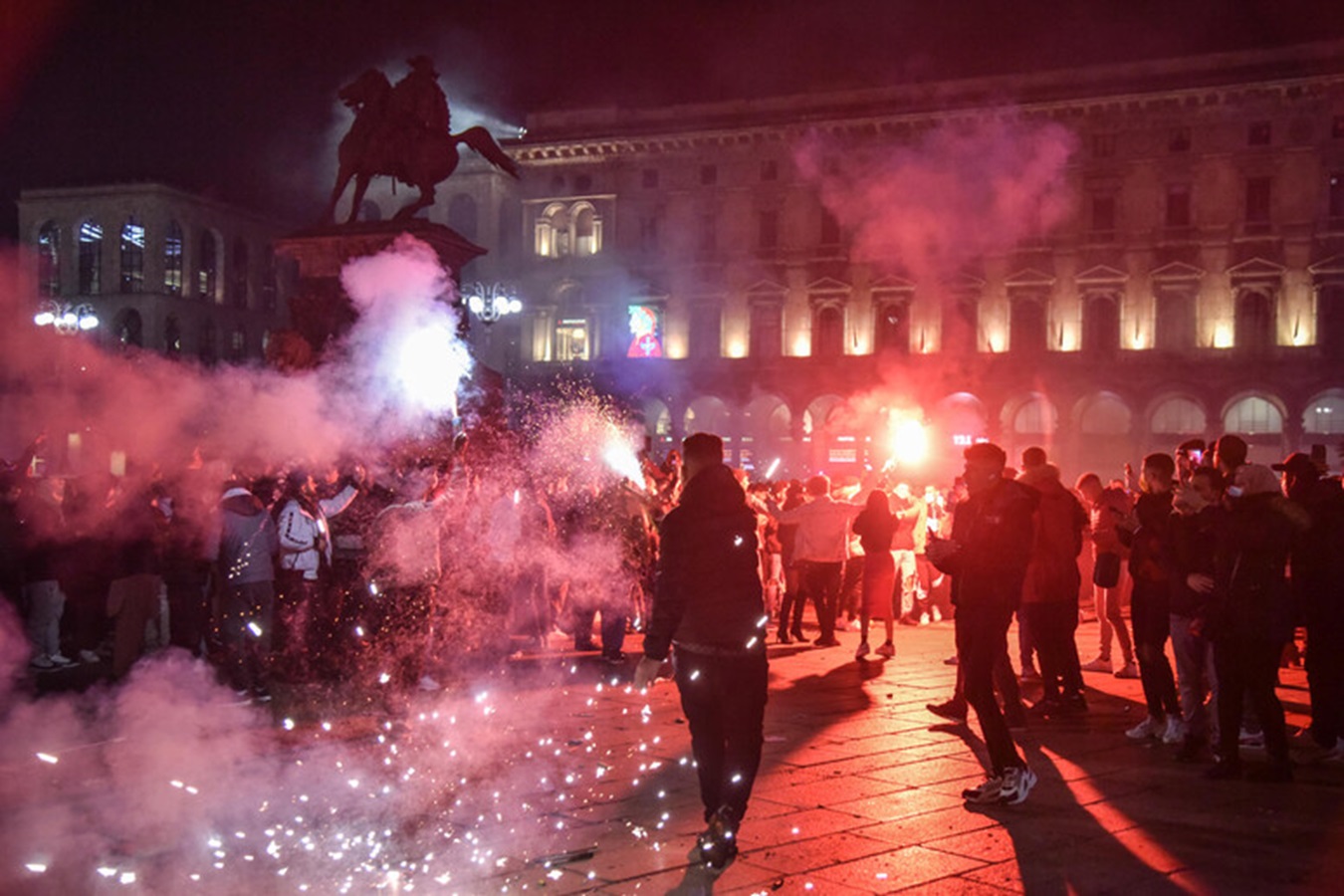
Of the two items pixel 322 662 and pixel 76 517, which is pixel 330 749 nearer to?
pixel 322 662

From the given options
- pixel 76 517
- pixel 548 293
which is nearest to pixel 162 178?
pixel 548 293

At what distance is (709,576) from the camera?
635 cm

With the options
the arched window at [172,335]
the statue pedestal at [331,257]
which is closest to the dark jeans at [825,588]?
the statue pedestal at [331,257]

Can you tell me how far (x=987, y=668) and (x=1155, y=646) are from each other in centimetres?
216

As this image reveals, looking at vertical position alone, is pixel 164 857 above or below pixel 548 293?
below

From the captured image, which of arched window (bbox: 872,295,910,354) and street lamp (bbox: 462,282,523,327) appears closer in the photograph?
street lamp (bbox: 462,282,523,327)

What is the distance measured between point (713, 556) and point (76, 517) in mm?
7545

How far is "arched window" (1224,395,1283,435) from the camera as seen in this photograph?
4672 cm

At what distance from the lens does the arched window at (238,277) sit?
6122 cm

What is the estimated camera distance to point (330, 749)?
821 centimetres

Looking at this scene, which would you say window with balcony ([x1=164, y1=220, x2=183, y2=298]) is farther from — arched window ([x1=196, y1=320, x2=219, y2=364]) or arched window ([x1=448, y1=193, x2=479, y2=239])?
arched window ([x1=448, y1=193, x2=479, y2=239])

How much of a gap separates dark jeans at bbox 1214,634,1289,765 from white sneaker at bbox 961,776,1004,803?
1.56 meters

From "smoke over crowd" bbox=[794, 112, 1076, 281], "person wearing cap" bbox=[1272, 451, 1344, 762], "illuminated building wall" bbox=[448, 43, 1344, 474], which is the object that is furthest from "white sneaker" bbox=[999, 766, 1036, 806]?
"illuminated building wall" bbox=[448, 43, 1344, 474]

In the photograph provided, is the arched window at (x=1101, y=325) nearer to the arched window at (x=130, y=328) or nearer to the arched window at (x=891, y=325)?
the arched window at (x=891, y=325)
